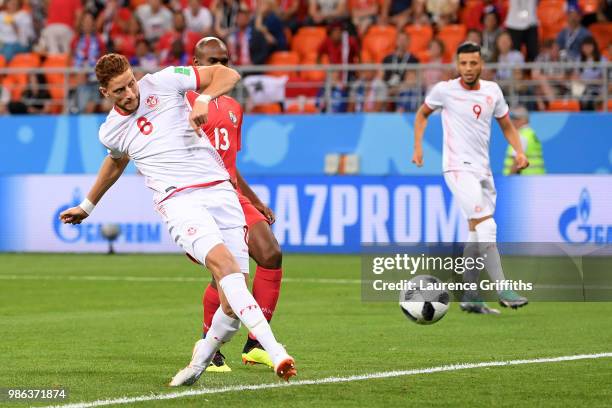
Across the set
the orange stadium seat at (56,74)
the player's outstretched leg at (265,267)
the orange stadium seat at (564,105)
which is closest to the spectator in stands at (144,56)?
the orange stadium seat at (56,74)

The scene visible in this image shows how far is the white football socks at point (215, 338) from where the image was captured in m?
7.83

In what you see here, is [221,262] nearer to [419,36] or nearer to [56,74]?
[419,36]

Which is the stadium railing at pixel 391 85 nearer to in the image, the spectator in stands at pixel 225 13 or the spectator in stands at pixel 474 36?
the spectator in stands at pixel 474 36

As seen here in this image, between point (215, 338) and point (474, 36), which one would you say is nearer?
point (215, 338)

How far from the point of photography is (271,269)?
29.9ft

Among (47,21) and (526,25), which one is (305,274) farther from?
(47,21)

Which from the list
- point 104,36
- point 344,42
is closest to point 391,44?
point 344,42

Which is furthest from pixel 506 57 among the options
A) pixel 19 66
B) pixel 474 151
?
pixel 19 66

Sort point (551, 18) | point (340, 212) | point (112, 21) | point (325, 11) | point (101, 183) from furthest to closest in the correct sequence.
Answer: point (112, 21) < point (325, 11) < point (551, 18) < point (340, 212) < point (101, 183)

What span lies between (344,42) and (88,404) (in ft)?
55.3

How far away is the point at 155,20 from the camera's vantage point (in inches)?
996

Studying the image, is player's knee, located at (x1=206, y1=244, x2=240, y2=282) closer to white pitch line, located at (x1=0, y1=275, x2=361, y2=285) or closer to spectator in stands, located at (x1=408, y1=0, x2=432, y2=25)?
white pitch line, located at (x1=0, y1=275, x2=361, y2=285)

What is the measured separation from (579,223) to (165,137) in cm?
1225

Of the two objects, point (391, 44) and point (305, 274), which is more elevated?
point (391, 44)
